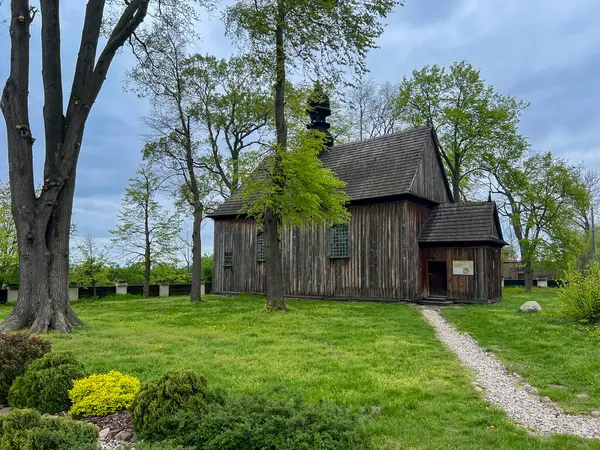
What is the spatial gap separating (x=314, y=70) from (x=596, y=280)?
37.5ft

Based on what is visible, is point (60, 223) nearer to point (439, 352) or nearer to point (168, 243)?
point (439, 352)

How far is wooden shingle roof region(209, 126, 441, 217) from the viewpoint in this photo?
20.7m

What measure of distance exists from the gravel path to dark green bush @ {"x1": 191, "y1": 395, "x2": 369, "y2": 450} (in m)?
2.45

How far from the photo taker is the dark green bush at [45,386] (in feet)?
17.1

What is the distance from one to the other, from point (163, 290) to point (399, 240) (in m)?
16.4

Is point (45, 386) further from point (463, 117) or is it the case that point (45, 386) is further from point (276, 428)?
point (463, 117)

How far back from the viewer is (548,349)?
9.32m

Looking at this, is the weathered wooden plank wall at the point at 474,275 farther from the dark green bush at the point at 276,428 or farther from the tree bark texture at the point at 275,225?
the dark green bush at the point at 276,428

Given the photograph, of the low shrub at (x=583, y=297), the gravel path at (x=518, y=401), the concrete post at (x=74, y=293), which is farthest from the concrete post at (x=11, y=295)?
the low shrub at (x=583, y=297)

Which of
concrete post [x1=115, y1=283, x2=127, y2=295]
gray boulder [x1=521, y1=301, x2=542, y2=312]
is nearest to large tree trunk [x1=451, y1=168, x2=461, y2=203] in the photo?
gray boulder [x1=521, y1=301, x2=542, y2=312]

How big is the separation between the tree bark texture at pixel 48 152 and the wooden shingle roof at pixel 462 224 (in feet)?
48.9

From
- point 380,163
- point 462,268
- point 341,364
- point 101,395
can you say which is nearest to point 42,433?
point 101,395

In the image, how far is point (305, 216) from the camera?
16.0 m

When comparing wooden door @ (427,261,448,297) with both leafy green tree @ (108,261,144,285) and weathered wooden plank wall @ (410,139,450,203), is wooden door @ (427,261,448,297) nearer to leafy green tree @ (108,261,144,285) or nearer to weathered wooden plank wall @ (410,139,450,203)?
weathered wooden plank wall @ (410,139,450,203)
